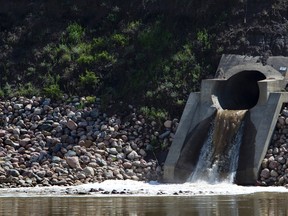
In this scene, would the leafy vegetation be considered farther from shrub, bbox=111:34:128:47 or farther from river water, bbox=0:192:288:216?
river water, bbox=0:192:288:216

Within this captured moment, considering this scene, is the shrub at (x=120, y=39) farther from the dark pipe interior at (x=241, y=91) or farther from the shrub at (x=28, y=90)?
the dark pipe interior at (x=241, y=91)

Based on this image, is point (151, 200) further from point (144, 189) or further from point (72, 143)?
point (72, 143)

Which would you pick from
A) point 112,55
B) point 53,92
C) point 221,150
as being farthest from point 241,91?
point 53,92

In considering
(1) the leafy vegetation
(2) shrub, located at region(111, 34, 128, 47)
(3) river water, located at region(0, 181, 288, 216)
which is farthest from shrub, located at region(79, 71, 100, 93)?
(3) river water, located at region(0, 181, 288, 216)

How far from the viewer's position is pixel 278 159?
3728cm

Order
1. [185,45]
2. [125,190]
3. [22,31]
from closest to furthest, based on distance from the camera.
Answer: [125,190] → [185,45] → [22,31]

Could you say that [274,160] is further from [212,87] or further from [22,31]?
[22,31]

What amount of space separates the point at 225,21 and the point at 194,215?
1744cm

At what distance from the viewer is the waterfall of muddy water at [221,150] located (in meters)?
38.2

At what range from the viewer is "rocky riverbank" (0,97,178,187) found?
3831 centimetres

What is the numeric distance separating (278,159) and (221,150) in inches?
90.3

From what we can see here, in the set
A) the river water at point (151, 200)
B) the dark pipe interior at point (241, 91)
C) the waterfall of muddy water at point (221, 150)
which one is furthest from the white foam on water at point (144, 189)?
the dark pipe interior at point (241, 91)

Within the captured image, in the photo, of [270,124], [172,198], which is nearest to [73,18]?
[270,124]

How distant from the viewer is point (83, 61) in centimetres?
4516
